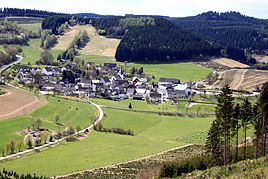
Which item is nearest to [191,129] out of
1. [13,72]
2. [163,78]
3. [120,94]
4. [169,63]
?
[120,94]

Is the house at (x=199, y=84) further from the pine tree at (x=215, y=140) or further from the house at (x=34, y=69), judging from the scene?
the pine tree at (x=215, y=140)

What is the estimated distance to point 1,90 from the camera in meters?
115

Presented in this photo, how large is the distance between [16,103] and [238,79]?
97585 mm

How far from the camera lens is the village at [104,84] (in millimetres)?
122912

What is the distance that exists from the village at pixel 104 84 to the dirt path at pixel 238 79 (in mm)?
13660

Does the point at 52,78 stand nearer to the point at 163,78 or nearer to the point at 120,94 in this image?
the point at 120,94

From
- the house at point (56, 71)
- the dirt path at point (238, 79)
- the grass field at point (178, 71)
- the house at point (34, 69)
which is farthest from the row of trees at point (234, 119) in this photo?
the house at point (56, 71)

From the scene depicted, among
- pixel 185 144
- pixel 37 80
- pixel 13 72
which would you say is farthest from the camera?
pixel 13 72

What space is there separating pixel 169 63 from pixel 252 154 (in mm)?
147343

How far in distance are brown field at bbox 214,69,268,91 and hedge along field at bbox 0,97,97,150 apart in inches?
2610

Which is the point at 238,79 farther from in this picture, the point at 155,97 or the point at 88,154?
the point at 88,154

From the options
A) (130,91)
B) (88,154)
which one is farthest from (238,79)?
(88,154)

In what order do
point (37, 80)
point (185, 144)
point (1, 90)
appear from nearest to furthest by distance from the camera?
point (185, 144) → point (1, 90) → point (37, 80)

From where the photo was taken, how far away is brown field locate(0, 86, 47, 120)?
92.4 metres
